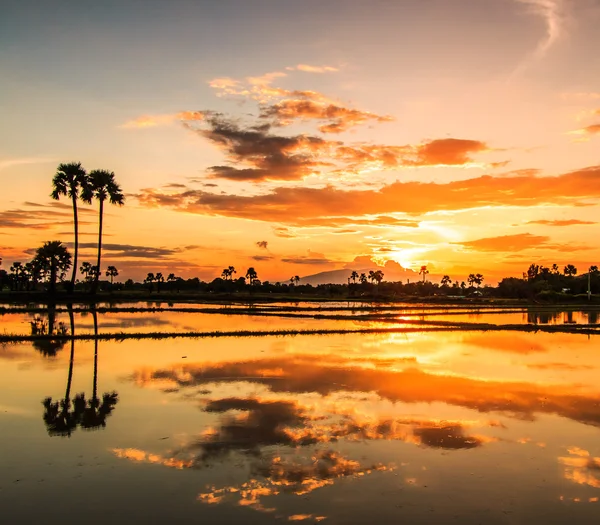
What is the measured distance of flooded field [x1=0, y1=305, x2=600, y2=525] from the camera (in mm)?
9547

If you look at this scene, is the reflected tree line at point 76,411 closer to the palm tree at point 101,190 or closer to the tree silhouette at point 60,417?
the tree silhouette at point 60,417

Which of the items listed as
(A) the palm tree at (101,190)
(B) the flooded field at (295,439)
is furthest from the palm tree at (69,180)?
(B) the flooded field at (295,439)

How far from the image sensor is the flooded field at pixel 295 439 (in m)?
9.55

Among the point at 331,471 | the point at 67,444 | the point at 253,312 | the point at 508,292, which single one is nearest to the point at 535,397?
the point at 331,471

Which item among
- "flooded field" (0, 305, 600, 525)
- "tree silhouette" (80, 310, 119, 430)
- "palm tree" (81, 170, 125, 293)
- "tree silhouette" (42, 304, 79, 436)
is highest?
"palm tree" (81, 170, 125, 293)

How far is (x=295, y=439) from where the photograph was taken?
43.7 feet

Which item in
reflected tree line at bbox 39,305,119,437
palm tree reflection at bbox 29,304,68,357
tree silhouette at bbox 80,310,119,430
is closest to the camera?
reflected tree line at bbox 39,305,119,437

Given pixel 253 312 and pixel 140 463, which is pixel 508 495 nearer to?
pixel 140 463

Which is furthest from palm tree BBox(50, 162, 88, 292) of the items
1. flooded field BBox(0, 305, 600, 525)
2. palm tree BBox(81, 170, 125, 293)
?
flooded field BBox(0, 305, 600, 525)

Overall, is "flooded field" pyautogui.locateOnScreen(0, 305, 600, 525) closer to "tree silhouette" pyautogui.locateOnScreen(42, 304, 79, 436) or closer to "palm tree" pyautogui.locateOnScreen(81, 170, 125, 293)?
"tree silhouette" pyautogui.locateOnScreen(42, 304, 79, 436)

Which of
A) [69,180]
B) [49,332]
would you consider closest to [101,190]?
[69,180]

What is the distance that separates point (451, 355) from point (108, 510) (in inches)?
941

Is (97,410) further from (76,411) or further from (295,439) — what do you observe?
(295,439)

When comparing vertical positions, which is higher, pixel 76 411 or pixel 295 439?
pixel 295 439
